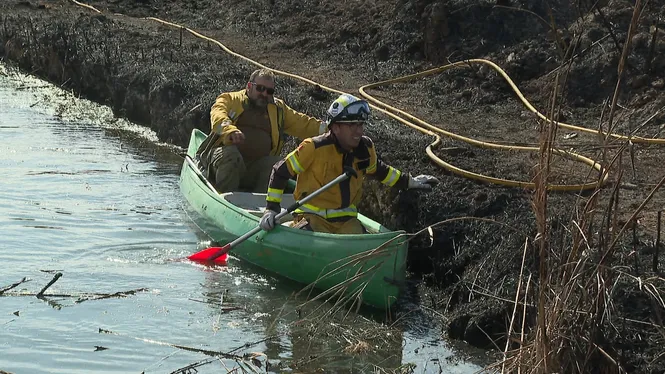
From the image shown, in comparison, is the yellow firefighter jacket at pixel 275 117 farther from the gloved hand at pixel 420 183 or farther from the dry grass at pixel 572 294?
the dry grass at pixel 572 294

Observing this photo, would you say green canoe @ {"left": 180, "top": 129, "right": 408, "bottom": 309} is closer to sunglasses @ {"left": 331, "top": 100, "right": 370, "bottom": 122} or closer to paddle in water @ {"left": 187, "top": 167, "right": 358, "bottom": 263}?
paddle in water @ {"left": 187, "top": 167, "right": 358, "bottom": 263}

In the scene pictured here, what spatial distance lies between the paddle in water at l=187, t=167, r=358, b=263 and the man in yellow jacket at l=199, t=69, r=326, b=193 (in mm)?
1176

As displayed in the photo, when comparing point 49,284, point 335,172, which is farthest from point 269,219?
point 49,284

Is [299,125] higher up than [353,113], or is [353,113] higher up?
[353,113]

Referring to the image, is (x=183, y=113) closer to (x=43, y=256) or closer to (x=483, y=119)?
(x=483, y=119)

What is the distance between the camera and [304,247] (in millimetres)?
8797

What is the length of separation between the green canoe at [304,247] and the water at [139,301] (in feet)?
0.59

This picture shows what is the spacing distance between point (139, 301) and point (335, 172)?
1840 millimetres

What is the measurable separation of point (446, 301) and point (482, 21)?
7732 mm

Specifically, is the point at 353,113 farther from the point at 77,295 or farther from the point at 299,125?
the point at 77,295

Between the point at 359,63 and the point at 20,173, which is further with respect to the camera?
the point at 359,63

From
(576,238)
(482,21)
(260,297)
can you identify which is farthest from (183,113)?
(576,238)

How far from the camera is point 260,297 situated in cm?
895

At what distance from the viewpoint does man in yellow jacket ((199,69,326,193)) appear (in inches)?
418
